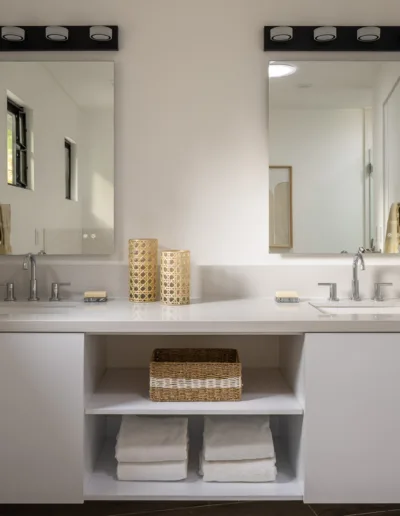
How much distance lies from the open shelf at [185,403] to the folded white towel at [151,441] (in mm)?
128

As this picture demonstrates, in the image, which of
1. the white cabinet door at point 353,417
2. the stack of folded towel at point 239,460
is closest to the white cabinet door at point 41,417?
the stack of folded towel at point 239,460

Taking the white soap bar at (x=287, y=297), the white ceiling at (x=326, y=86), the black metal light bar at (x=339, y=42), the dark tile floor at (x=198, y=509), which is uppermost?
the black metal light bar at (x=339, y=42)

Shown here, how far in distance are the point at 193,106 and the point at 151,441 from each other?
4.79 ft

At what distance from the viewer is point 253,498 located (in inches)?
86.4

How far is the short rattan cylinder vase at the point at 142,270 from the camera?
260 cm

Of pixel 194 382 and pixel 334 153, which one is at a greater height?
pixel 334 153

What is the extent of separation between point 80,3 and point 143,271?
1247 millimetres

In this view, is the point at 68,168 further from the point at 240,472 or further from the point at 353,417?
the point at 353,417

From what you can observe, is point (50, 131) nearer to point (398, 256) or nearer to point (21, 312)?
point (21, 312)

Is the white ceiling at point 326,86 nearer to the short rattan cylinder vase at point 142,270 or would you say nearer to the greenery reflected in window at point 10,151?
the short rattan cylinder vase at point 142,270

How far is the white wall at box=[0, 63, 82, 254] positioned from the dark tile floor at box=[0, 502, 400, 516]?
1.18m

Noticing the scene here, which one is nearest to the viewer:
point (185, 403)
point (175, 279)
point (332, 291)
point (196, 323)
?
point (196, 323)

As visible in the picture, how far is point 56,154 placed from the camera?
2.69 meters

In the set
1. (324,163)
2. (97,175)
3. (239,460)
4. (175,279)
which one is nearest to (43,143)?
(97,175)
